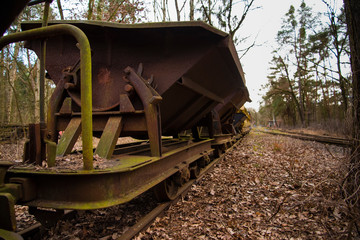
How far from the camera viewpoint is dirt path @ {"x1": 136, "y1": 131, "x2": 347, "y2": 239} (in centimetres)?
253

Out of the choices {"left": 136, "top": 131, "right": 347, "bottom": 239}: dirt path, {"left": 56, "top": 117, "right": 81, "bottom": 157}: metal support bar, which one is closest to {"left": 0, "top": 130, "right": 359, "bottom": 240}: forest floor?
{"left": 136, "top": 131, "right": 347, "bottom": 239}: dirt path

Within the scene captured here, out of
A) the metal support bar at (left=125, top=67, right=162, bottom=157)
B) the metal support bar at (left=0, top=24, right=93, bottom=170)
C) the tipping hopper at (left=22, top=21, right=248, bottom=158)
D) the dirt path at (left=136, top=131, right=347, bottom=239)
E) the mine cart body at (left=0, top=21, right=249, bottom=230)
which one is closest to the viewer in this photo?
the metal support bar at (left=0, top=24, right=93, bottom=170)

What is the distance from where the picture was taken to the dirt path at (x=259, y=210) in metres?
2.53

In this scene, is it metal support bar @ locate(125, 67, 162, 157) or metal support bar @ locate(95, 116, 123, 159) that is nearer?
metal support bar @ locate(95, 116, 123, 159)

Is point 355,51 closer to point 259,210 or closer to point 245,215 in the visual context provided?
point 259,210

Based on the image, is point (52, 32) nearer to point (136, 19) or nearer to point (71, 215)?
point (71, 215)

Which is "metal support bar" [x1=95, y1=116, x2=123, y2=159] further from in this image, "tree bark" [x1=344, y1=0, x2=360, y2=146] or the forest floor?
"tree bark" [x1=344, y1=0, x2=360, y2=146]

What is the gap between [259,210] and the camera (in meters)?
3.16

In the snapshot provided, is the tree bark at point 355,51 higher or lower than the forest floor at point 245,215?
higher

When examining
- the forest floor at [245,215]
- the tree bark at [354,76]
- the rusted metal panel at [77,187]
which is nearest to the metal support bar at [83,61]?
the rusted metal panel at [77,187]

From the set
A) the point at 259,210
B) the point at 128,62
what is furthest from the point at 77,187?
the point at 259,210

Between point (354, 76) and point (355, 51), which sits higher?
point (355, 51)

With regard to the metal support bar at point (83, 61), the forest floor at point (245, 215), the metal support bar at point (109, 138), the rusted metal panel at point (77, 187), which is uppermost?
the metal support bar at point (83, 61)

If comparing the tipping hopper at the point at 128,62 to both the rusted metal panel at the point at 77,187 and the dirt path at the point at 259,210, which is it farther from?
the dirt path at the point at 259,210
